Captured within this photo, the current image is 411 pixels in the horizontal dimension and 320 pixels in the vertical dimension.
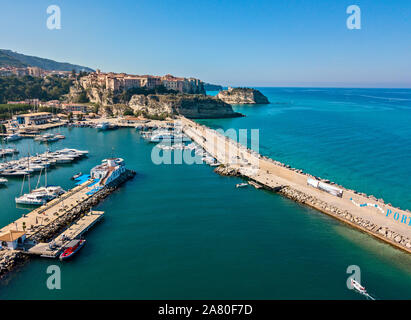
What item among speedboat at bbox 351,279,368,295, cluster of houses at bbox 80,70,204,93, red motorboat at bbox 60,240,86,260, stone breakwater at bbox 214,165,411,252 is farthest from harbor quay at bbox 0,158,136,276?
cluster of houses at bbox 80,70,204,93

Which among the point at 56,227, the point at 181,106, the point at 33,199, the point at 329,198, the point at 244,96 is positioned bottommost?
the point at 56,227

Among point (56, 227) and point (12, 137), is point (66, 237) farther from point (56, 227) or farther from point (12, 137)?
point (12, 137)

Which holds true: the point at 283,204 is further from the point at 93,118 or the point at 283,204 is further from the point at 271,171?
the point at 93,118

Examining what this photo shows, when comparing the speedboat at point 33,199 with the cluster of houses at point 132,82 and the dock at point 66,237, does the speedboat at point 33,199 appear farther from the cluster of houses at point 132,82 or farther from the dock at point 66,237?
the cluster of houses at point 132,82

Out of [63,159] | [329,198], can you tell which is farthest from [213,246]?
[63,159]

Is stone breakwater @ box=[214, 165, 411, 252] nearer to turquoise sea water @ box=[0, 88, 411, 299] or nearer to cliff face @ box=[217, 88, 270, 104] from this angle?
turquoise sea water @ box=[0, 88, 411, 299]

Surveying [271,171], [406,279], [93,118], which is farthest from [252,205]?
[93,118]
